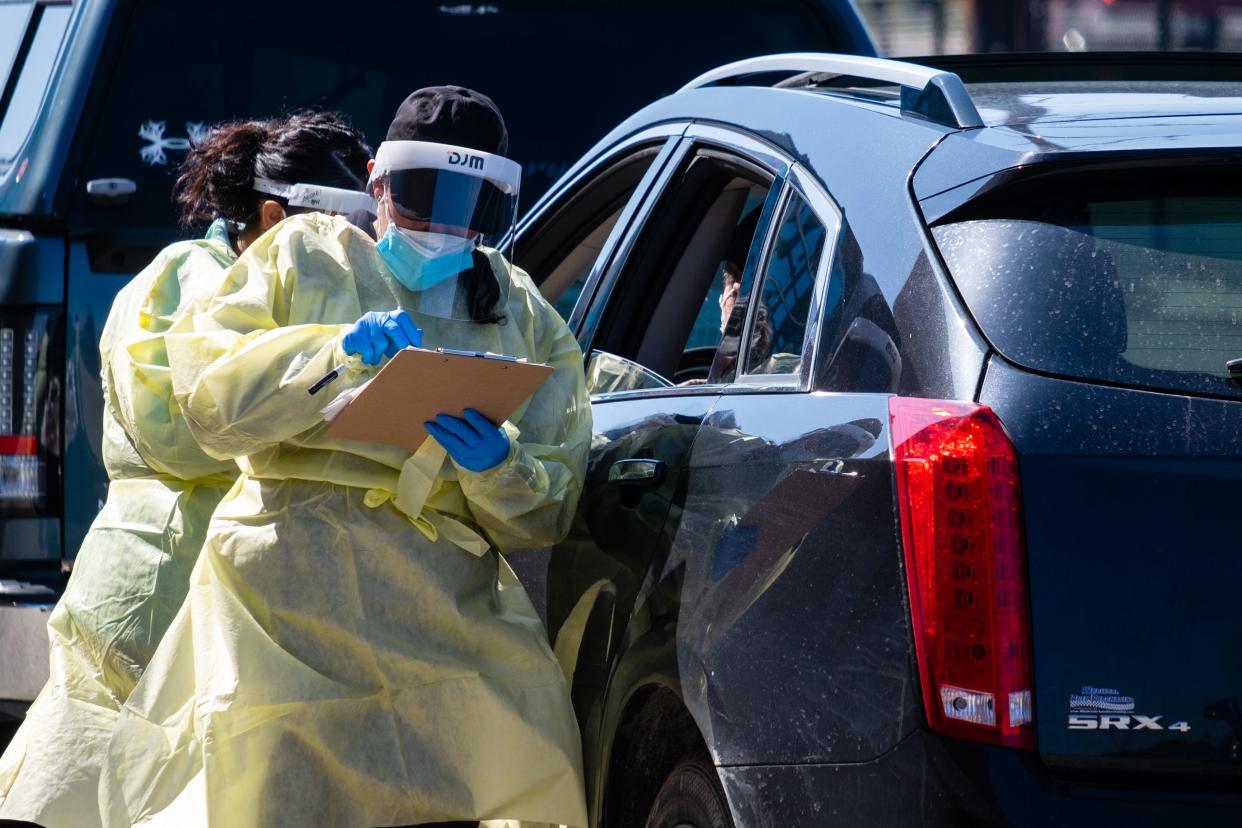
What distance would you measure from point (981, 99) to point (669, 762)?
3.57 feet

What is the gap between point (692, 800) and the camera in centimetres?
252

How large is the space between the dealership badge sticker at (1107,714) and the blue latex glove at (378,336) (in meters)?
1.15

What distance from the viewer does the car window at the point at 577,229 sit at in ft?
12.7

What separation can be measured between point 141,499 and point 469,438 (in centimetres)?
98

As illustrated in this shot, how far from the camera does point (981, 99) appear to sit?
271 cm

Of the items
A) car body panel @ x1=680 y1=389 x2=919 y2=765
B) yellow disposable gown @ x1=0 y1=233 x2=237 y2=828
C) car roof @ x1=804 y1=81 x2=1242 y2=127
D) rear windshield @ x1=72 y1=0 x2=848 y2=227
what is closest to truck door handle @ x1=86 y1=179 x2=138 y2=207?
rear windshield @ x1=72 y1=0 x2=848 y2=227

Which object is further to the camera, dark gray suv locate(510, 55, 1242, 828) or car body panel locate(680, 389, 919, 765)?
car body panel locate(680, 389, 919, 765)

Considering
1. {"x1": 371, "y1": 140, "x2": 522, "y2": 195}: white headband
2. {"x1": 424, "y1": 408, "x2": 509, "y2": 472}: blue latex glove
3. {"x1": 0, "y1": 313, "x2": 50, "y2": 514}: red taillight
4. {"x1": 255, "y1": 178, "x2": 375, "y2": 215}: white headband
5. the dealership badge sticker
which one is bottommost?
{"x1": 0, "y1": 313, "x2": 50, "y2": 514}: red taillight

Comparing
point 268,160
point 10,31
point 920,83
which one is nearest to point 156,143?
point 10,31

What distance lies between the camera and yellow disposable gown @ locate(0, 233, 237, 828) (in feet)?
10.8

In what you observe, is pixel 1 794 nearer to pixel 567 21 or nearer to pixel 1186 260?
pixel 1186 260

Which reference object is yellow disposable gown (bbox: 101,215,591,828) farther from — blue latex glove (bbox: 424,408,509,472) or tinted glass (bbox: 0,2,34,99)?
tinted glass (bbox: 0,2,34,99)

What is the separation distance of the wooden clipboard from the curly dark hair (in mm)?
914

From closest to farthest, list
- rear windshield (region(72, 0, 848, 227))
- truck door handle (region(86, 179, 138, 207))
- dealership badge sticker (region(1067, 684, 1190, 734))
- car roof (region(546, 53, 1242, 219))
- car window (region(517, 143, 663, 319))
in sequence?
dealership badge sticker (region(1067, 684, 1190, 734))
car roof (region(546, 53, 1242, 219))
car window (region(517, 143, 663, 319))
truck door handle (region(86, 179, 138, 207))
rear windshield (region(72, 0, 848, 227))
